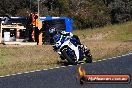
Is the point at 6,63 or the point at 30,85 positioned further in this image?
the point at 6,63

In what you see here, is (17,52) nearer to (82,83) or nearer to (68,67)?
(68,67)

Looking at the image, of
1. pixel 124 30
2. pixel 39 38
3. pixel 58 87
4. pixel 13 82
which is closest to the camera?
pixel 58 87

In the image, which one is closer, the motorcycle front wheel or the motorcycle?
the motorcycle front wheel

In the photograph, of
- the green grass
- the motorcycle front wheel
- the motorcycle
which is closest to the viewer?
the green grass

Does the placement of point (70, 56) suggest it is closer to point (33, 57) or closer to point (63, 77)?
point (33, 57)

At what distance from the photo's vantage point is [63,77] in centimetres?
1295

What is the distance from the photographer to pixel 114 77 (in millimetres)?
9680

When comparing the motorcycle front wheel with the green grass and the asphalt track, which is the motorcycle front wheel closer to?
the green grass

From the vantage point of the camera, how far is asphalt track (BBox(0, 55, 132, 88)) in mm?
11680

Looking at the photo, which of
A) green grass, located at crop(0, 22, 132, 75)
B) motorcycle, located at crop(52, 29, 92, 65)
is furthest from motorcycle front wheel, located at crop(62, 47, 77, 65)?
green grass, located at crop(0, 22, 132, 75)

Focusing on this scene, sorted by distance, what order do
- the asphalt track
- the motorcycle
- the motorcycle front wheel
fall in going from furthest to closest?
1. the motorcycle
2. the motorcycle front wheel
3. the asphalt track

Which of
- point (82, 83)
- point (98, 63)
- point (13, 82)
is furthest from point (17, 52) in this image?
point (82, 83)

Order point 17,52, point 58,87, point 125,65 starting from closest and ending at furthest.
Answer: point 58,87 → point 125,65 → point 17,52

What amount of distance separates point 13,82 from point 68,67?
10.5ft
